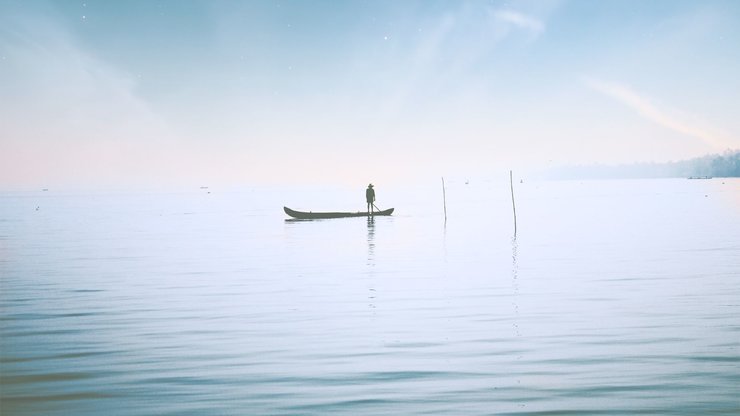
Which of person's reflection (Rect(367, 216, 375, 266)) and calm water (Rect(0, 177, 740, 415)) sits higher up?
person's reflection (Rect(367, 216, 375, 266))

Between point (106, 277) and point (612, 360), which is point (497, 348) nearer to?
point (612, 360)

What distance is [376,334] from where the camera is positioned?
16453 mm

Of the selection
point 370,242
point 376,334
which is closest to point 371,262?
point 370,242

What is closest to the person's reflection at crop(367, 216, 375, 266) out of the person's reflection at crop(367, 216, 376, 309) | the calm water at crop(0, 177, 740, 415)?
the person's reflection at crop(367, 216, 376, 309)

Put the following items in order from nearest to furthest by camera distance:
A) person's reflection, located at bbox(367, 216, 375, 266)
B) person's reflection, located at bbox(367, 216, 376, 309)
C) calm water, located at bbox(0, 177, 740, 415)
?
calm water, located at bbox(0, 177, 740, 415)
person's reflection, located at bbox(367, 216, 376, 309)
person's reflection, located at bbox(367, 216, 375, 266)

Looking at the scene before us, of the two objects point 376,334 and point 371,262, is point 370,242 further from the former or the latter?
point 376,334

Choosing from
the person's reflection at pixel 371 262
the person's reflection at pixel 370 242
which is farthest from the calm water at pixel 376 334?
the person's reflection at pixel 370 242

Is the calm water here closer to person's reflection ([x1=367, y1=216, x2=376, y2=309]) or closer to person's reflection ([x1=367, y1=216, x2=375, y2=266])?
person's reflection ([x1=367, y1=216, x2=376, y2=309])

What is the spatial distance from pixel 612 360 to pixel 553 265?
59.3 ft

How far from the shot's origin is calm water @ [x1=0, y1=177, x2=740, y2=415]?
36.4ft

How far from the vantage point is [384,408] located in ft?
34.3

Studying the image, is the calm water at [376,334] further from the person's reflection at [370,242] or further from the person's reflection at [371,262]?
the person's reflection at [370,242]

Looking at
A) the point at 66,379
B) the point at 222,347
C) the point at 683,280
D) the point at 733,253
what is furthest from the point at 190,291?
the point at 733,253

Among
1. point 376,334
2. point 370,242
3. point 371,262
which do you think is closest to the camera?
point 376,334
